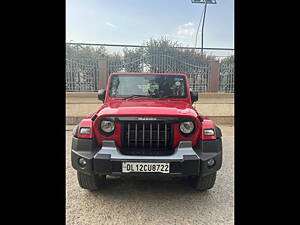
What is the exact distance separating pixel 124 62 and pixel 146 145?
547 centimetres

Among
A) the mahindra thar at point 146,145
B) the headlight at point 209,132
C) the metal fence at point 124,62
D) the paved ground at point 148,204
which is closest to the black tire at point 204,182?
the mahindra thar at point 146,145

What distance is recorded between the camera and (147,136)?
231cm

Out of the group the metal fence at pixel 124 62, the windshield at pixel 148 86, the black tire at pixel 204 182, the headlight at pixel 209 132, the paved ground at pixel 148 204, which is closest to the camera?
the paved ground at pixel 148 204

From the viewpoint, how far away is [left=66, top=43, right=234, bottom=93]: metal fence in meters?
7.13

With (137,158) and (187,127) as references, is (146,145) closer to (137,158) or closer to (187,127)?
(137,158)

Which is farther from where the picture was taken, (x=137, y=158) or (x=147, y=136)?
(x=147, y=136)

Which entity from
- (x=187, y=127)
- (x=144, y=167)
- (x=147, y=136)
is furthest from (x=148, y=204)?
(x=187, y=127)

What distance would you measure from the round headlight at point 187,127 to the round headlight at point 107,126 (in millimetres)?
834

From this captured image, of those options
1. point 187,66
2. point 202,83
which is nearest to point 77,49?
point 187,66

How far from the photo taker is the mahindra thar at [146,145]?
2.05m

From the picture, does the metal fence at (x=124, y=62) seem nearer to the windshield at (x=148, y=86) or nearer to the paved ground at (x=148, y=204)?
the windshield at (x=148, y=86)

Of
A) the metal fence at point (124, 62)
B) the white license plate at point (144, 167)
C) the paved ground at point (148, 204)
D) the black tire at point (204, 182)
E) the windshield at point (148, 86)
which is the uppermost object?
the metal fence at point (124, 62)

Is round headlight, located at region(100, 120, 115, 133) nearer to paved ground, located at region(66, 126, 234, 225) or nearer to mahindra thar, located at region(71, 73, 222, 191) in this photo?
mahindra thar, located at region(71, 73, 222, 191)
